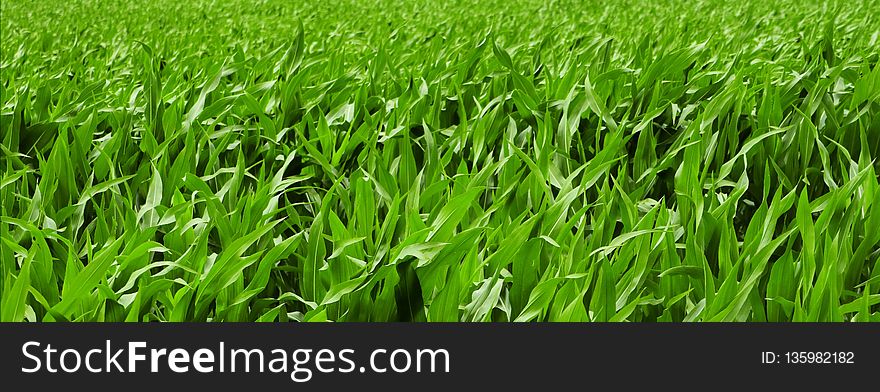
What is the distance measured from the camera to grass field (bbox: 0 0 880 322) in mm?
1505

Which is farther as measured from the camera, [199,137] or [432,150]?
[199,137]

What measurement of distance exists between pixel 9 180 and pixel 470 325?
115 cm

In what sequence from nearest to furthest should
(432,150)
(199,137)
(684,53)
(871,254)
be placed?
(871,254) < (432,150) < (199,137) < (684,53)

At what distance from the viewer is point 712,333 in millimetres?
1394

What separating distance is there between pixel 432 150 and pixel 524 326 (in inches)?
34.5

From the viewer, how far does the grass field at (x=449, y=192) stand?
4.94ft

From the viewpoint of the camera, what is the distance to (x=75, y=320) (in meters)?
1.44

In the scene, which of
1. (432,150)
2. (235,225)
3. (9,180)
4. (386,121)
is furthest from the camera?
(386,121)

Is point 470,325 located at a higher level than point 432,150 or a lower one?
lower

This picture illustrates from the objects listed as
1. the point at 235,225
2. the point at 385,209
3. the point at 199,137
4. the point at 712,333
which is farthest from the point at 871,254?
the point at 199,137

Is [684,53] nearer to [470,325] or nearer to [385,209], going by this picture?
[385,209]

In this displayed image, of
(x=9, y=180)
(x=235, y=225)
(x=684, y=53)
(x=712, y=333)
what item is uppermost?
(x=684, y=53)

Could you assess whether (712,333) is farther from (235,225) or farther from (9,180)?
(9,180)

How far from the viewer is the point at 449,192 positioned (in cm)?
194
